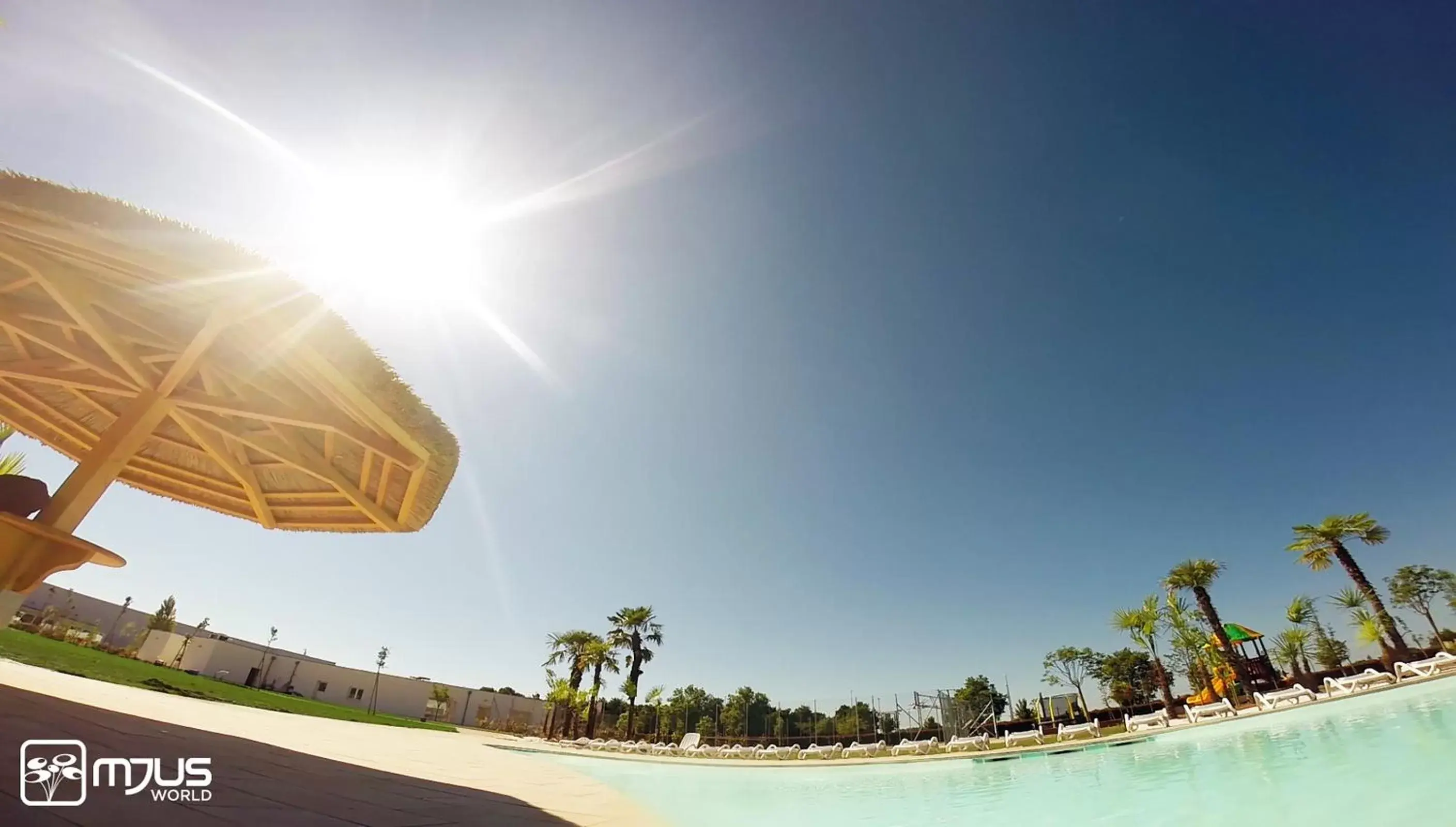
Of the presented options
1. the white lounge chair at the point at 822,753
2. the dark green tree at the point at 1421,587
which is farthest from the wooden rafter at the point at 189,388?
the dark green tree at the point at 1421,587

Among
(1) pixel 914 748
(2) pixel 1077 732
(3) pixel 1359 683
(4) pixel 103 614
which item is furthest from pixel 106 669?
(3) pixel 1359 683

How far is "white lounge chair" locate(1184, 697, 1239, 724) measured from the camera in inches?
813

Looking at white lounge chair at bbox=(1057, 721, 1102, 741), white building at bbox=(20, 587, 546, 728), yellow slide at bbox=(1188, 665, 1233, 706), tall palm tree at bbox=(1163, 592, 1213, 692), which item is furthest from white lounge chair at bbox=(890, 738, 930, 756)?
white building at bbox=(20, 587, 546, 728)

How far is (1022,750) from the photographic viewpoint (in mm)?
18422

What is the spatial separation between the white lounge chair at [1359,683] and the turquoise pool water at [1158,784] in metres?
4.25

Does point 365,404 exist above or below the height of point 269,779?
above

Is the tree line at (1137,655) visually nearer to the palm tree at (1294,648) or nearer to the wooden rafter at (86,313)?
the palm tree at (1294,648)

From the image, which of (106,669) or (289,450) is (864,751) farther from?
(106,669)

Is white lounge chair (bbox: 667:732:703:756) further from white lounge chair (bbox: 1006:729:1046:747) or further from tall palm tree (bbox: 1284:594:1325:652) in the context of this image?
tall palm tree (bbox: 1284:594:1325:652)

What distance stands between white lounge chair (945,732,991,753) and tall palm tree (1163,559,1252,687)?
45.9ft

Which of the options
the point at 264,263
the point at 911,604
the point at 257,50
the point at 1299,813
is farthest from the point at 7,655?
the point at 911,604

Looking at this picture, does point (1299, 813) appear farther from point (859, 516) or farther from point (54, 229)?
point (859, 516)

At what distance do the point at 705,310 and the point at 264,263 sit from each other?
41.6 ft

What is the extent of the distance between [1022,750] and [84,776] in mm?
23767
